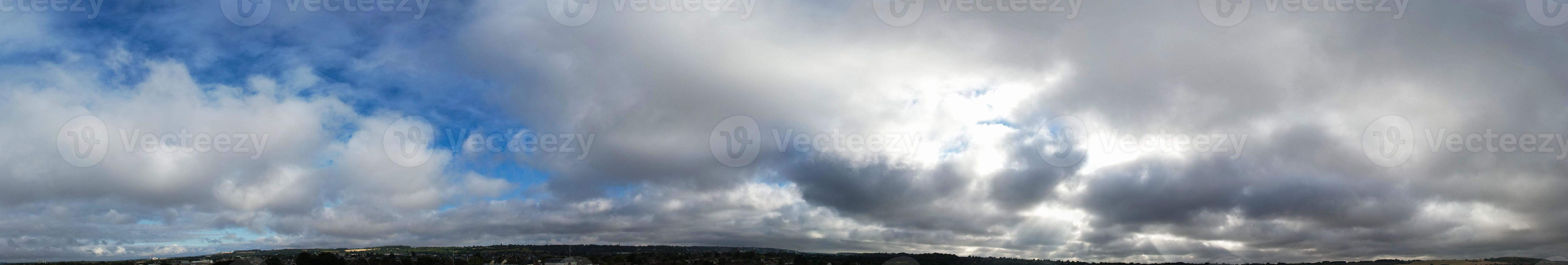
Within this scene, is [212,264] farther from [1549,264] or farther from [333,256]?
[1549,264]

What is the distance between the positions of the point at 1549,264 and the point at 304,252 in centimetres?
31895

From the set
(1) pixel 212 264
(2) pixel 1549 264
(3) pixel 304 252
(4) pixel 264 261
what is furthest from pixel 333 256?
(2) pixel 1549 264

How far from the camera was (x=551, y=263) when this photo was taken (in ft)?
653

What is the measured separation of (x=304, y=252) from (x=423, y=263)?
94.5ft

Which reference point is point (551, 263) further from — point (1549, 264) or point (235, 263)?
point (1549, 264)

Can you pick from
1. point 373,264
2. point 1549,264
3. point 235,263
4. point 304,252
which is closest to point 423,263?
point 373,264

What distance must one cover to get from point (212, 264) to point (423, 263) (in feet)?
177

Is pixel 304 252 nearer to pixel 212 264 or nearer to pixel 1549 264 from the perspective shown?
pixel 212 264

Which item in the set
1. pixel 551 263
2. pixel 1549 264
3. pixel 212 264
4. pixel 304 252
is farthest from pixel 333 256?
pixel 1549 264

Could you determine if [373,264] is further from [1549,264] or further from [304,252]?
[1549,264]

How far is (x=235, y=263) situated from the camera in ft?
629

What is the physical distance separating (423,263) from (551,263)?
33840mm

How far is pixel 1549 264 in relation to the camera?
19550 centimetres

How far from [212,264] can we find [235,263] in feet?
40.7
